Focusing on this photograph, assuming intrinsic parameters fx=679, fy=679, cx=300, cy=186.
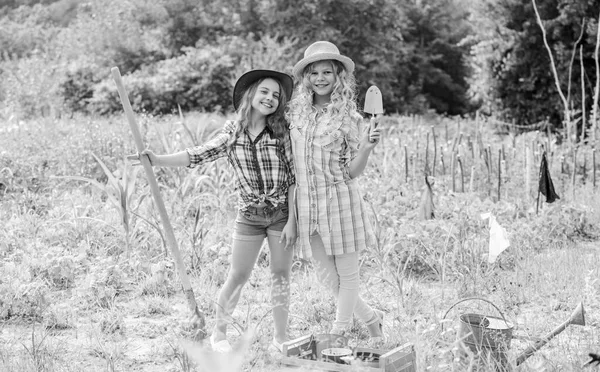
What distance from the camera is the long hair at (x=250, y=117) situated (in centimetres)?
281

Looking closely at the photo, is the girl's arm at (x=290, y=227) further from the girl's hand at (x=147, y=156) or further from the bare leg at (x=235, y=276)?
the girl's hand at (x=147, y=156)

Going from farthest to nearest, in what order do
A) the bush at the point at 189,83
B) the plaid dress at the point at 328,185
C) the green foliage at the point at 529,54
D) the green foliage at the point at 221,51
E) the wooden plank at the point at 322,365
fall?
the green foliage at the point at 221,51, the bush at the point at 189,83, the green foliage at the point at 529,54, the plaid dress at the point at 328,185, the wooden plank at the point at 322,365

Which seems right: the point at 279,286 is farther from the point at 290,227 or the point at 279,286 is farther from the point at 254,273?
the point at 254,273

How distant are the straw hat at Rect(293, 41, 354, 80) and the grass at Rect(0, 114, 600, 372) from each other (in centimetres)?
101

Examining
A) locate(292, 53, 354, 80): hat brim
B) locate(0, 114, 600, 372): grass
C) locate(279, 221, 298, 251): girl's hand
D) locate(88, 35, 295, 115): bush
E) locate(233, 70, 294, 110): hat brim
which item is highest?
locate(88, 35, 295, 115): bush

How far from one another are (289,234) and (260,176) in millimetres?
265

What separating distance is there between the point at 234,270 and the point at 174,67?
1010cm

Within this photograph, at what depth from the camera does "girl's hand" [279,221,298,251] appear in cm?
273

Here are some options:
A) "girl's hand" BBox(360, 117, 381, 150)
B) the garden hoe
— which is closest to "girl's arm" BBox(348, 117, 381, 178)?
"girl's hand" BBox(360, 117, 381, 150)

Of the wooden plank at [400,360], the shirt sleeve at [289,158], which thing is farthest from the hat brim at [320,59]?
the wooden plank at [400,360]

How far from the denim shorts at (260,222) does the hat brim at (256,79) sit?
1.58ft

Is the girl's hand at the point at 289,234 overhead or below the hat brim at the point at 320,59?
below

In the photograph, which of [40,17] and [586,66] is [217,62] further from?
[40,17]

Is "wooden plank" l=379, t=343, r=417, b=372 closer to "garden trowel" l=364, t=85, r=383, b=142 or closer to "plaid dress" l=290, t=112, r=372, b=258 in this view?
"plaid dress" l=290, t=112, r=372, b=258
